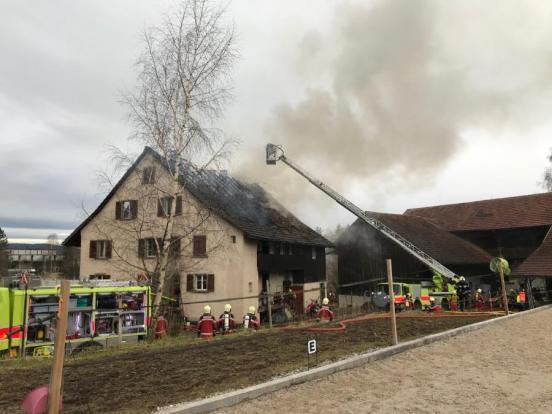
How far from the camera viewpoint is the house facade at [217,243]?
2139 cm

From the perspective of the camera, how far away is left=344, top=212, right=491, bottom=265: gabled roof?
102 ft

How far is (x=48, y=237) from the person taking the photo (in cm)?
10019

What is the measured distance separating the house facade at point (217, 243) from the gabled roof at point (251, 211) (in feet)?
0.15

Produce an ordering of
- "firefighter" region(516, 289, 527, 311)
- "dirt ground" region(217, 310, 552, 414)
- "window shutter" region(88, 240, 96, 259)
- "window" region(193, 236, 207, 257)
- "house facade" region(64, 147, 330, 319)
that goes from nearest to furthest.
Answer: "dirt ground" region(217, 310, 552, 414) < "house facade" region(64, 147, 330, 319) < "firefighter" region(516, 289, 527, 311) < "window" region(193, 236, 207, 257) < "window shutter" region(88, 240, 96, 259)

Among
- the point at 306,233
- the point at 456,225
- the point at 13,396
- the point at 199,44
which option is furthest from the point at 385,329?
the point at 456,225

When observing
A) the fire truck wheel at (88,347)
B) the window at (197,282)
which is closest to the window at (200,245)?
the window at (197,282)

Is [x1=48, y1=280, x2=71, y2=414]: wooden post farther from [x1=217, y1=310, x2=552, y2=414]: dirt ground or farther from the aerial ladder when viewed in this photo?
the aerial ladder

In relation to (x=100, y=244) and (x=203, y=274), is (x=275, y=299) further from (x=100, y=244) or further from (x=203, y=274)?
(x=100, y=244)

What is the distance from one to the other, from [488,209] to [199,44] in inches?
1269

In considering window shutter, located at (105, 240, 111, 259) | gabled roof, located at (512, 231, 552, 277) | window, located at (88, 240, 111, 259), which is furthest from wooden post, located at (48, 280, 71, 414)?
gabled roof, located at (512, 231, 552, 277)

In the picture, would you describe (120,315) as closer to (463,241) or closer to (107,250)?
(107,250)

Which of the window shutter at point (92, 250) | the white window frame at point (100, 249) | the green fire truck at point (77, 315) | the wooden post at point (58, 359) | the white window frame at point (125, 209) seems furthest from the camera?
the window shutter at point (92, 250)

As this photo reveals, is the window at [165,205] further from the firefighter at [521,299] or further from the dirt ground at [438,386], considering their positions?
the firefighter at [521,299]

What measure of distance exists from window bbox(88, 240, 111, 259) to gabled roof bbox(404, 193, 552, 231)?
91.6ft
